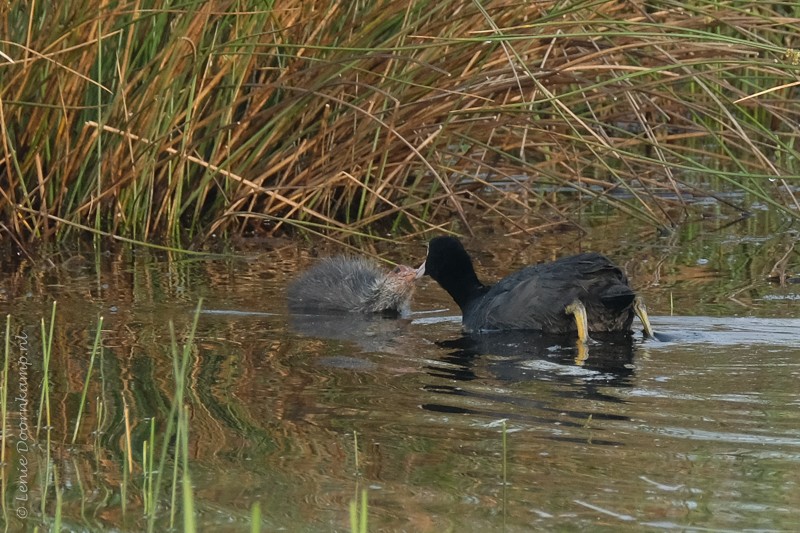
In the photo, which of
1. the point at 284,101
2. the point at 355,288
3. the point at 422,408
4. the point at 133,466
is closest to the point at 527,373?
the point at 422,408

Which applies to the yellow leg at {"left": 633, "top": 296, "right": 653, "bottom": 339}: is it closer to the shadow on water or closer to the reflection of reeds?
the shadow on water

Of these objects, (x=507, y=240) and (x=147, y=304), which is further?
(x=507, y=240)

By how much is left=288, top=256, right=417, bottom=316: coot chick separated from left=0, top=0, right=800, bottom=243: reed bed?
34 centimetres

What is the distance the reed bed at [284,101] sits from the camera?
7.22 m

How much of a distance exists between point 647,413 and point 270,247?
4.31m

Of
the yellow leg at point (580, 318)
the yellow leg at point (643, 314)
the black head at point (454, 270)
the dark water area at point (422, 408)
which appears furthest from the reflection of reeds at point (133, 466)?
the black head at point (454, 270)

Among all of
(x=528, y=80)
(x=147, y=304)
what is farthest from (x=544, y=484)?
(x=528, y=80)

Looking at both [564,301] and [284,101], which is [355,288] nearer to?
[284,101]

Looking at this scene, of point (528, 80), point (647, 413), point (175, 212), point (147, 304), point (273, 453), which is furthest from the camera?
point (175, 212)

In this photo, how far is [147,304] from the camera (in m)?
6.57

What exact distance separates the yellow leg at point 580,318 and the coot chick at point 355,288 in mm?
1221

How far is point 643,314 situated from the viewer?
5898 millimetres

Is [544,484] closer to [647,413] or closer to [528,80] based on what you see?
[647,413]

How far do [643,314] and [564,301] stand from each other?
1.06ft
